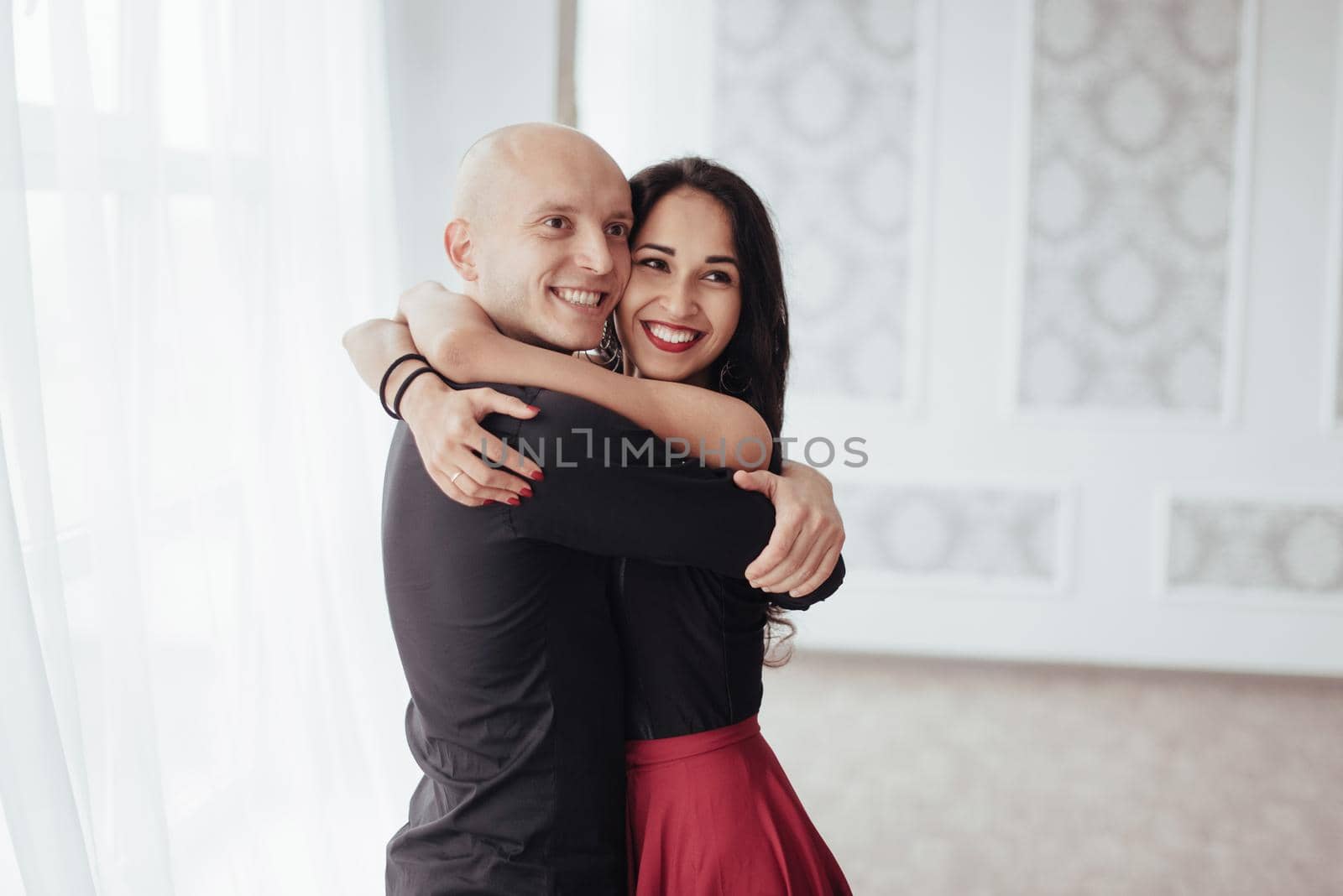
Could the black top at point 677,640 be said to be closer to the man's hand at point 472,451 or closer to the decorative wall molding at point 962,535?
the man's hand at point 472,451

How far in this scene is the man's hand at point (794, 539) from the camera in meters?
1.10

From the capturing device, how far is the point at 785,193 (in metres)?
3.79

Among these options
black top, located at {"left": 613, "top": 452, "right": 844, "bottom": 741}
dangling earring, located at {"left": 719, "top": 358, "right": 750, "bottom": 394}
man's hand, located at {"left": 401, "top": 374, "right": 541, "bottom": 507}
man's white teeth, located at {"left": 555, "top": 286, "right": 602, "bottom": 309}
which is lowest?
black top, located at {"left": 613, "top": 452, "right": 844, "bottom": 741}

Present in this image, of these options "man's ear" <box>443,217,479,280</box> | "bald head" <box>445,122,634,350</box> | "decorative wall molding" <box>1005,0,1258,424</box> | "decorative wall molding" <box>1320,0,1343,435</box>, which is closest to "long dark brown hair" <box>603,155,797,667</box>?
"bald head" <box>445,122,634,350</box>

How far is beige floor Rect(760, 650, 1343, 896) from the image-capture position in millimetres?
2514

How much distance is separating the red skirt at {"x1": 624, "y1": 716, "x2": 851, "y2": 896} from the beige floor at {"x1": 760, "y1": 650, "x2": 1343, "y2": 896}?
1.38 m

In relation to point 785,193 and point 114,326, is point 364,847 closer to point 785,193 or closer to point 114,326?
point 114,326

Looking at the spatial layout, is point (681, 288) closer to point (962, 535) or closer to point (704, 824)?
point (704, 824)

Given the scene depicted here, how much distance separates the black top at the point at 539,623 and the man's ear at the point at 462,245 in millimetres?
248

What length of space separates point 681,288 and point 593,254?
0.16 metres

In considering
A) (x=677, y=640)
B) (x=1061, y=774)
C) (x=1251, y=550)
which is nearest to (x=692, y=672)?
(x=677, y=640)

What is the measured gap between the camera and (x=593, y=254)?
49.4 inches

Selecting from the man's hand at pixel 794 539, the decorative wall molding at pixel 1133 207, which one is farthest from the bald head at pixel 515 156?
the decorative wall molding at pixel 1133 207

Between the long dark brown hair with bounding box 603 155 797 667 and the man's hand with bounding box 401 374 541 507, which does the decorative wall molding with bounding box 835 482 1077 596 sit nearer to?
the long dark brown hair with bounding box 603 155 797 667
